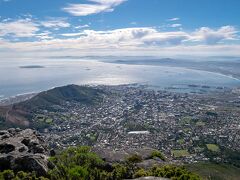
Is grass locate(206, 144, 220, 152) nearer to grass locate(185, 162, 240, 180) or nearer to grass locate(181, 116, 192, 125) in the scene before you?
grass locate(185, 162, 240, 180)

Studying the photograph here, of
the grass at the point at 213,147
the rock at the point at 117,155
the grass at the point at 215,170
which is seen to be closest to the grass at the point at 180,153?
the grass at the point at 213,147

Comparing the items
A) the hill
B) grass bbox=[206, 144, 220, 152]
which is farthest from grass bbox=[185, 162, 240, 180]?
the hill

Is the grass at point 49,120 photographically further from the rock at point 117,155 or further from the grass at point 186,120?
the rock at point 117,155

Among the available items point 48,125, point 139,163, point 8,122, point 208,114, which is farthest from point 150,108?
point 139,163

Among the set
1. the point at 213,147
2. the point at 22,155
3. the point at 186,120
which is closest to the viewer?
the point at 22,155

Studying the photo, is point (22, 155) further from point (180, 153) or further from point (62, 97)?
point (62, 97)

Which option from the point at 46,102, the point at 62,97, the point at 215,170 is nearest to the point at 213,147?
the point at 215,170
